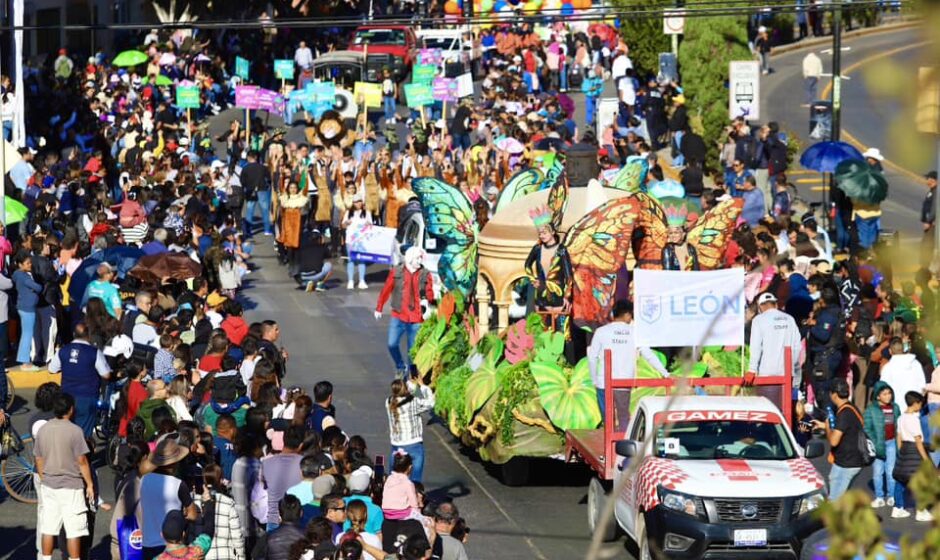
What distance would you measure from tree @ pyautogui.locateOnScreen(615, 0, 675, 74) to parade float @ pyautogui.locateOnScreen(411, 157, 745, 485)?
28576mm

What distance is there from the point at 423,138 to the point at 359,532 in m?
24.2

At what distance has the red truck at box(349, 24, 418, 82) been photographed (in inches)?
1932

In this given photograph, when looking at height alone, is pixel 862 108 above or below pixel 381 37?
below

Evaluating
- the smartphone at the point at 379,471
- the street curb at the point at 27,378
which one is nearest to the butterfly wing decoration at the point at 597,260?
the smartphone at the point at 379,471

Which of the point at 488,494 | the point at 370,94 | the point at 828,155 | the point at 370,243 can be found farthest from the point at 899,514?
the point at 370,94

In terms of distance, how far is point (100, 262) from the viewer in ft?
69.4

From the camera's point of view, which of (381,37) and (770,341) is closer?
(770,341)

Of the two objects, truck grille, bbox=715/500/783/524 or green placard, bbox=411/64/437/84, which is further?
green placard, bbox=411/64/437/84

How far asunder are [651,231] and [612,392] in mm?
2450

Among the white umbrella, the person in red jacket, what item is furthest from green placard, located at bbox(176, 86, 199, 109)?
the person in red jacket

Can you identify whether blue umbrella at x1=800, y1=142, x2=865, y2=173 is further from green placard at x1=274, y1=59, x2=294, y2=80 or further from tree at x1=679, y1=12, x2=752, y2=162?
green placard at x1=274, y1=59, x2=294, y2=80

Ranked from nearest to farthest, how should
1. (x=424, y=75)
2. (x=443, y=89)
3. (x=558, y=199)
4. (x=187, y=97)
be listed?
(x=558, y=199) < (x=187, y=97) < (x=424, y=75) < (x=443, y=89)

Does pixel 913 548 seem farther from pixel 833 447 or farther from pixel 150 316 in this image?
pixel 150 316

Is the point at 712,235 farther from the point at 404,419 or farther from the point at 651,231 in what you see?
the point at 404,419
